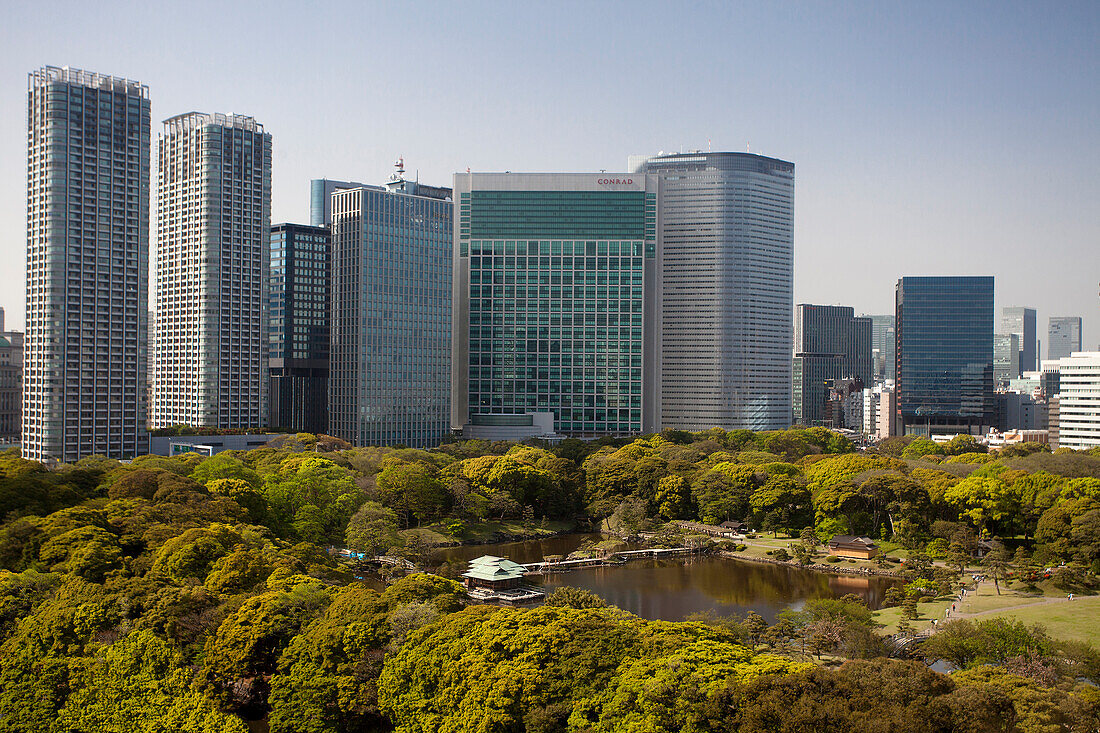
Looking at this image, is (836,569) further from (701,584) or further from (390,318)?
(390,318)

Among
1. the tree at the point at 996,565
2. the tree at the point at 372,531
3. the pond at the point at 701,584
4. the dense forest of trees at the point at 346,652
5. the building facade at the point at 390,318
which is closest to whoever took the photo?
the dense forest of trees at the point at 346,652

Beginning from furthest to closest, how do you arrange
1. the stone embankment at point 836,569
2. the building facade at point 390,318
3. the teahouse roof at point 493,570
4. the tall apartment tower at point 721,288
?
the tall apartment tower at point 721,288 < the building facade at point 390,318 < the stone embankment at point 836,569 < the teahouse roof at point 493,570

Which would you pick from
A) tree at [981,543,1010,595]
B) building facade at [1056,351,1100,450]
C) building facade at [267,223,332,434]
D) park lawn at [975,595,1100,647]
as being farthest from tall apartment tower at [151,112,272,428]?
building facade at [1056,351,1100,450]

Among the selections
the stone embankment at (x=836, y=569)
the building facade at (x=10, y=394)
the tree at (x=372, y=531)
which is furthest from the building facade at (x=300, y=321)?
the stone embankment at (x=836, y=569)

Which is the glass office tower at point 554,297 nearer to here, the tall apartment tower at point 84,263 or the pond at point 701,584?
the tall apartment tower at point 84,263

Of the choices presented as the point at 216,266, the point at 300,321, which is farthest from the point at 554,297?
the point at 216,266

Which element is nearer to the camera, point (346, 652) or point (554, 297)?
point (346, 652)

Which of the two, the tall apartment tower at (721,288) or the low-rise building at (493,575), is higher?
the tall apartment tower at (721,288)
